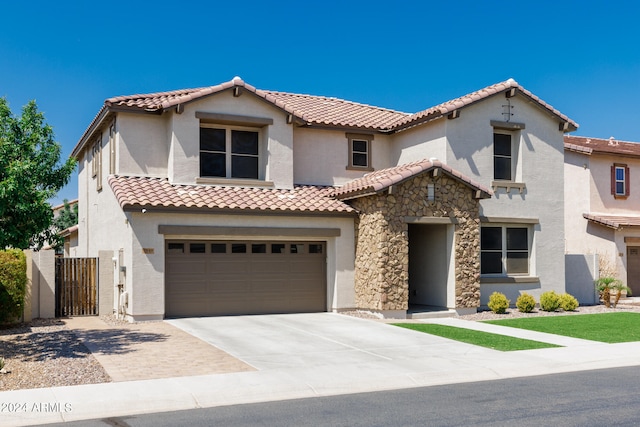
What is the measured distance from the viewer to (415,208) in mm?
20375

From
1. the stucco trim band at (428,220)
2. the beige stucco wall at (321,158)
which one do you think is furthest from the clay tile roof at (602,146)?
the stucco trim band at (428,220)

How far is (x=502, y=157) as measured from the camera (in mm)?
23625

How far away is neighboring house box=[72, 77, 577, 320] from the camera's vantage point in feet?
64.5

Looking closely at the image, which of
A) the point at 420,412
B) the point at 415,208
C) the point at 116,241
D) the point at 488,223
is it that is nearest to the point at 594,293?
the point at 488,223

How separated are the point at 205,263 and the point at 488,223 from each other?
9.52 meters

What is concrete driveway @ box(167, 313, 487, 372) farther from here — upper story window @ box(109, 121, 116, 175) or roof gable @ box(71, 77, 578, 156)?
roof gable @ box(71, 77, 578, 156)

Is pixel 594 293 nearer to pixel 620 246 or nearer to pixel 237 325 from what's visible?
pixel 620 246

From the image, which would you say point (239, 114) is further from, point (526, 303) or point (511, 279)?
point (526, 303)

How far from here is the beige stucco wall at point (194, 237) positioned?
734 inches

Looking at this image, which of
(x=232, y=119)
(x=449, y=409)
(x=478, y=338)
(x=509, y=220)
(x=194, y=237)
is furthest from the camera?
(x=509, y=220)

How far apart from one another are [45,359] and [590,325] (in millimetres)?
13721

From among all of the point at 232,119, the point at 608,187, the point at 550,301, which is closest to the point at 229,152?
the point at 232,119

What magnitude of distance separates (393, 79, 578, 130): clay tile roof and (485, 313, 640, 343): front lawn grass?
692 cm

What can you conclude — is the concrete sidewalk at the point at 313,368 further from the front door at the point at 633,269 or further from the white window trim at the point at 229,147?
the front door at the point at 633,269
